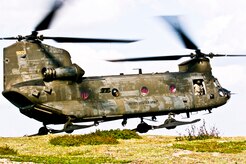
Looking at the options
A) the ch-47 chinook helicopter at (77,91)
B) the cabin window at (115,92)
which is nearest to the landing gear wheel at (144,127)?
the ch-47 chinook helicopter at (77,91)

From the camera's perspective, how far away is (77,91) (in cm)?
3325

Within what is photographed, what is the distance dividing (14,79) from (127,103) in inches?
300

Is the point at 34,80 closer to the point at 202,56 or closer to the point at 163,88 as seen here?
the point at 163,88

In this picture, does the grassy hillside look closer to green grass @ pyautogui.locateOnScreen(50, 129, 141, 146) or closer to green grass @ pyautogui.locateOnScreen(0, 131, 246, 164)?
green grass @ pyautogui.locateOnScreen(0, 131, 246, 164)

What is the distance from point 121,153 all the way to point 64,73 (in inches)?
358

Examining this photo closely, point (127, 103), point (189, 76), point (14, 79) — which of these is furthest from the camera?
point (189, 76)

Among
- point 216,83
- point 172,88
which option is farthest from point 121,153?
point 216,83

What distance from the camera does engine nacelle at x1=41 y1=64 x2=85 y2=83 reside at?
3234 centimetres

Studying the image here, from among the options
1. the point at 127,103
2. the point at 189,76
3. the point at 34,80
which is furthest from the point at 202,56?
the point at 34,80

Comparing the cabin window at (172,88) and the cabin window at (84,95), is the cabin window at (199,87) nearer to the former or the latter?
the cabin window at (172,88)

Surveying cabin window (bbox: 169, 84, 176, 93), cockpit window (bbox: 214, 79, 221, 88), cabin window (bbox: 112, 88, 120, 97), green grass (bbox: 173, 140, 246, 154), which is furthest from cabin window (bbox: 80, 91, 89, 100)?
cockpit window (bbox: 214, 79, 221, 88)

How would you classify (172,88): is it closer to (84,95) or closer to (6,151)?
(84,95)

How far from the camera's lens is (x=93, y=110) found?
3319 cm

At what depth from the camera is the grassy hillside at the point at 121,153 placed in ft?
72.5
